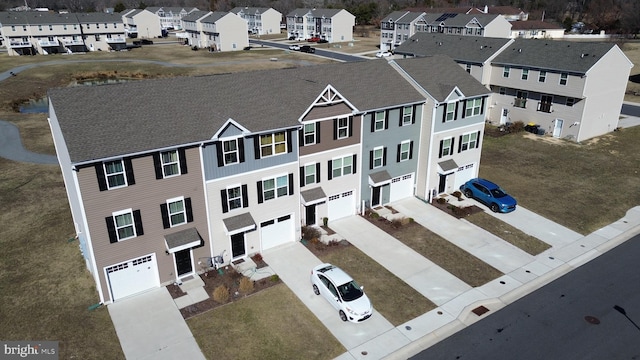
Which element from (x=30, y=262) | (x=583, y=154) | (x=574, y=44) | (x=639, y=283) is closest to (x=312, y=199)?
(x=30, y=262)

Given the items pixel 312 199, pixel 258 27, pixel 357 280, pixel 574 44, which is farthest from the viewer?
pixel 258 27

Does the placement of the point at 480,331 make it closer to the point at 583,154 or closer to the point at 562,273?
the point at 562,273

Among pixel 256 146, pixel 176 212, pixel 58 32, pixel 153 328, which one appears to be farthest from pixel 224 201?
pixel 58 32

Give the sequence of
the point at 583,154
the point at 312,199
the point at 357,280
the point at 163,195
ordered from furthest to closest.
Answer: the point at 583,154 → the point at 312,199 → the point at 357,280 → the point at 163,195

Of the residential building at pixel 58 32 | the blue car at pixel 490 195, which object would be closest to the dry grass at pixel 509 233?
the blue car at pixel 490 195

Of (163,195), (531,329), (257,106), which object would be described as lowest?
(531,329)
